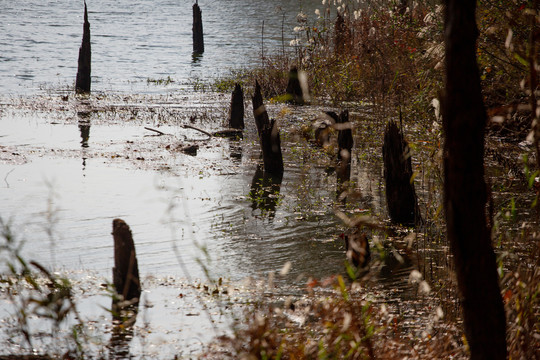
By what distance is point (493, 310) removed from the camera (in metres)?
2.41

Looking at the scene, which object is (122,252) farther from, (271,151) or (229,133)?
(229,133)

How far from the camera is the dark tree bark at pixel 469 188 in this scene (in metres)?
2.27

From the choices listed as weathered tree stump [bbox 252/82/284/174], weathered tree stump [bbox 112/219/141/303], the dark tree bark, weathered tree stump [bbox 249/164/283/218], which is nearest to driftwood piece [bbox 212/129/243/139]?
weathered tree stump [bbox 249/164/283/218]

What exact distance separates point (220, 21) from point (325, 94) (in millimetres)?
51225

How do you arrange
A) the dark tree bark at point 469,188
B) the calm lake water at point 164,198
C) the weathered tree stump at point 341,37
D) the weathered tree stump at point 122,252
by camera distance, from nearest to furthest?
1. the dark tree bark at point 469,188
2. the weathered tree stump at point 122,252
3. the calm lake water at point 164,198
4. the weathered tree stump at point 341,37

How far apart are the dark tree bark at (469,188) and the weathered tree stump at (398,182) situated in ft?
19.6

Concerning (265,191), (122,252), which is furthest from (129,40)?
(122,252)

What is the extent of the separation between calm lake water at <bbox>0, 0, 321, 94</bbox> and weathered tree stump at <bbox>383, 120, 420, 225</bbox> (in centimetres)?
671

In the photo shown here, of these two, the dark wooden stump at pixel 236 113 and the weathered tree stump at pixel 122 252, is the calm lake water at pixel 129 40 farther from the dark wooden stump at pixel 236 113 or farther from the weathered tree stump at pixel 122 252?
the weathered tree stump at pixel 122 252

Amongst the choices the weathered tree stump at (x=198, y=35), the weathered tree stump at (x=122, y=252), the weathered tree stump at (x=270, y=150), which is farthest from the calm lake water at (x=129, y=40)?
the weathered tree stump at (x=122, y=252)

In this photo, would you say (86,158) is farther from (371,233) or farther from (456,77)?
(456,77)

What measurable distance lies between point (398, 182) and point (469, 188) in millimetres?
6518

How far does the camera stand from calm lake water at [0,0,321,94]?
31.3m

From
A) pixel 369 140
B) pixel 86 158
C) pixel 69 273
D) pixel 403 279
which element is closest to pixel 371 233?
pixel 403 279
